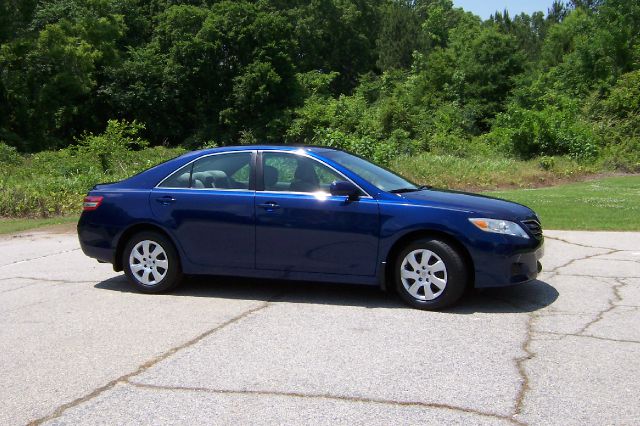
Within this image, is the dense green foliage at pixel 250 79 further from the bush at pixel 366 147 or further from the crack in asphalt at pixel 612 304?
the crack in asphalt at pixel 612 304

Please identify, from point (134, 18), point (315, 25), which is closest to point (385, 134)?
point (134, 18)

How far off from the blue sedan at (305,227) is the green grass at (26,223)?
6.74 metres

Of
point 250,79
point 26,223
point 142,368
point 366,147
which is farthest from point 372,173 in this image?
point 250,79

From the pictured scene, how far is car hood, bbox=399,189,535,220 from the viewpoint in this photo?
6809 mm

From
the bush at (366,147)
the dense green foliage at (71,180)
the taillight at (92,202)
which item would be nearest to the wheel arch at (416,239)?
the taillight at (92,202)

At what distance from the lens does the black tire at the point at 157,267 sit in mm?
7691

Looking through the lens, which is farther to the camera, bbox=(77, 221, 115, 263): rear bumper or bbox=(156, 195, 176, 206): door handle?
bbox=(77, 221, 115, 263): rear bumper

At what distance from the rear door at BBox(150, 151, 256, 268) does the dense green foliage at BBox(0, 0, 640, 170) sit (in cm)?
2608

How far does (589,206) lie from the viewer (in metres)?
15.2

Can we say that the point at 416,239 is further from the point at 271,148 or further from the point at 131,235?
the point at 131,235

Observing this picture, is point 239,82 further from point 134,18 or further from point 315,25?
point 315,25

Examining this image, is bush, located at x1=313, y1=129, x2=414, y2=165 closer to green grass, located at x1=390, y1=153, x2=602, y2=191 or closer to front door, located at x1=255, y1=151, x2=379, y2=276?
green grass, located at x1=390, y1=153, x2=602, y2=191

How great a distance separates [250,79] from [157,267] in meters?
44.9

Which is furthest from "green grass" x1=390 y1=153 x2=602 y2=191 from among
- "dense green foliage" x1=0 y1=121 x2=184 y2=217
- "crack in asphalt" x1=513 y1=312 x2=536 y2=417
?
"crack in asphalt" x1=513 y1=312 x2=536 y2=417
